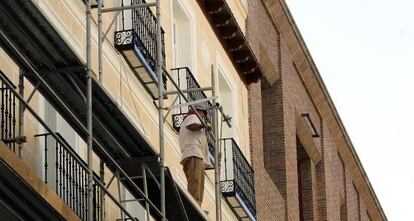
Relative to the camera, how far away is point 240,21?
43.2 metres

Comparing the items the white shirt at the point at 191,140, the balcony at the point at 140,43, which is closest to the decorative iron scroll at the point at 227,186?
the balcony at the point at 140,43

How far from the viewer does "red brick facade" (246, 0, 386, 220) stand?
44.2 m

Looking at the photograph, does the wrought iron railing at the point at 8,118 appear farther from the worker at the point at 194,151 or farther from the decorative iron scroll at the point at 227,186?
the decorative iron scroll at the point at 227,186

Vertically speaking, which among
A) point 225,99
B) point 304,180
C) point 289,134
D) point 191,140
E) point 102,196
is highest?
point 304,180

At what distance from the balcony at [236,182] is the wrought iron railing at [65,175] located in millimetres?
11048

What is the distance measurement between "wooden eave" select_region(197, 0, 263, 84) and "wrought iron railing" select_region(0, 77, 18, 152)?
13.6 metres

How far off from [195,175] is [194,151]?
367 mm

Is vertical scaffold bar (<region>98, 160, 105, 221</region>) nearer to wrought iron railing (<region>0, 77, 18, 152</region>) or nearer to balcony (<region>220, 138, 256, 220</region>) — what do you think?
wrought iron railing (<region>0, 77, 18, 152</region>)

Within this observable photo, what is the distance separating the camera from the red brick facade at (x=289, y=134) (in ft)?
145

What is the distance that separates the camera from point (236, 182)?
38844mm

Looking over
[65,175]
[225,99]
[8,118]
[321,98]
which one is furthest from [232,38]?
[8,118]

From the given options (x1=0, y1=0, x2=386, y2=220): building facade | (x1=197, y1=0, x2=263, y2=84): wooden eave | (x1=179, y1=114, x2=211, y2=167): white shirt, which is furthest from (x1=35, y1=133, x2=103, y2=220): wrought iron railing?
(x1=197, y1=0, x2=263, y2=84): wooden eave

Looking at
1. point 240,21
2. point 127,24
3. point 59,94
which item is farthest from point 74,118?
point 240,21

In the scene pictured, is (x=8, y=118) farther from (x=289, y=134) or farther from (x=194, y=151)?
(x=289, y=134)
